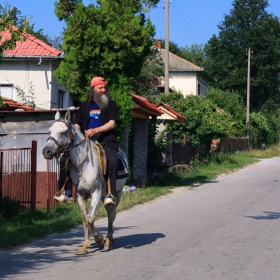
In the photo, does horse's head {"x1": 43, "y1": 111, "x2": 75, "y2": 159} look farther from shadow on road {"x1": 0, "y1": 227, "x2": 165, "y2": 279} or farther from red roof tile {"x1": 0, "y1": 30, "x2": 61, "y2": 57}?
red roof tile {"x1": 0, "y1": 30, "x2": 61, "y2": 57}

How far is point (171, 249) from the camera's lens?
8.94 meters

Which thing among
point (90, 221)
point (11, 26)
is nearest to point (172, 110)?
point (11, 26)

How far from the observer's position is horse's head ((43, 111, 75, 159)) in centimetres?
803

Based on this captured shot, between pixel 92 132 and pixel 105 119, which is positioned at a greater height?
pixel 105 119

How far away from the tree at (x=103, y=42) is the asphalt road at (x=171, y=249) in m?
3.96

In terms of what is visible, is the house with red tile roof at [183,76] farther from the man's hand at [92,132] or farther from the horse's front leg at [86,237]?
the horse's front leg at [86,237]

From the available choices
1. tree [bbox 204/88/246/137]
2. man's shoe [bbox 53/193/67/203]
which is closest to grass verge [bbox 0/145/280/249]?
man's shoe [bbox 53/193/67/203]

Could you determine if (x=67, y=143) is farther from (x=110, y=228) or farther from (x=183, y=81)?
(x=183, y=81)

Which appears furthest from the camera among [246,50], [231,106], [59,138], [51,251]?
[246,50]

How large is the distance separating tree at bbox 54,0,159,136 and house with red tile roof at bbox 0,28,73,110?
22.1ft

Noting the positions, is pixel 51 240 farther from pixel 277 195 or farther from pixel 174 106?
pixel 174 106

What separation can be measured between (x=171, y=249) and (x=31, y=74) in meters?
16.2

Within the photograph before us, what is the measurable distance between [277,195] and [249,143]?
36.1 meters

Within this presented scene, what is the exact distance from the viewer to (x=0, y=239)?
970 cm
